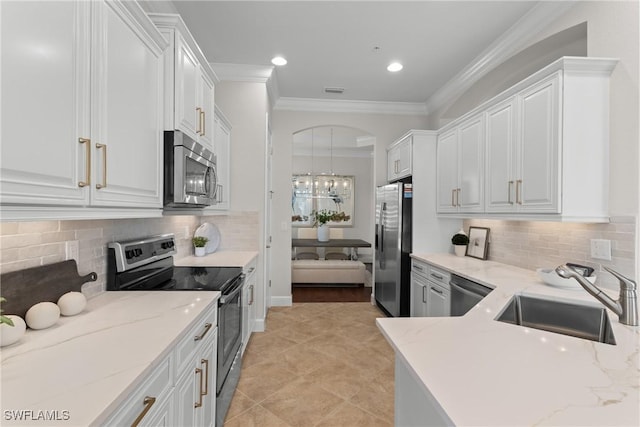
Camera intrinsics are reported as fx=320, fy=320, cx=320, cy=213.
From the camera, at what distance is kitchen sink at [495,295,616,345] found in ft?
5.25

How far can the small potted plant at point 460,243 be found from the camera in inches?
137

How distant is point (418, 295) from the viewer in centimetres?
344

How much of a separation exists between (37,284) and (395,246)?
3.28m

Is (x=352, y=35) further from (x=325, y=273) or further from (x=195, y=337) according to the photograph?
(x=325, y=273)

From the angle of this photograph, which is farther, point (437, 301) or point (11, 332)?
point (437, 301)

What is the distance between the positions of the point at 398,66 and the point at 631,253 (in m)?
2.54

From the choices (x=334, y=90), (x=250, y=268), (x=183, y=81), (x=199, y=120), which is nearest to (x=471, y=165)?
(x=334, y=90)

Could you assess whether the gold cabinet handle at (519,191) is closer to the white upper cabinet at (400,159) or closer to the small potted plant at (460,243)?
the small potted plant at (460,243)

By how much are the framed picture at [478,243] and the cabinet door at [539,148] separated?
1.01 metres

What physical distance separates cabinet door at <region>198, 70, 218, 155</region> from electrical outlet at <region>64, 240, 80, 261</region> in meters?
0.96

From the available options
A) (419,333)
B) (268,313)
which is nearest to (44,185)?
(419,333)

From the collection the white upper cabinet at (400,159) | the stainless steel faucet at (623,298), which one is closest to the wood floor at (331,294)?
the white upper cabinet at (400,159)

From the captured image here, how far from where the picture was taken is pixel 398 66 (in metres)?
3.35

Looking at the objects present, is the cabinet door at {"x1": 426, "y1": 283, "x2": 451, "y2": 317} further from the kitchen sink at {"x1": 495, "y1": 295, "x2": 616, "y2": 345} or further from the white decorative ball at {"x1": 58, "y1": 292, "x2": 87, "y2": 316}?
the white decorative ball at {"x1": 58, "y1": 292, "x2": 87, "y2": 316}
